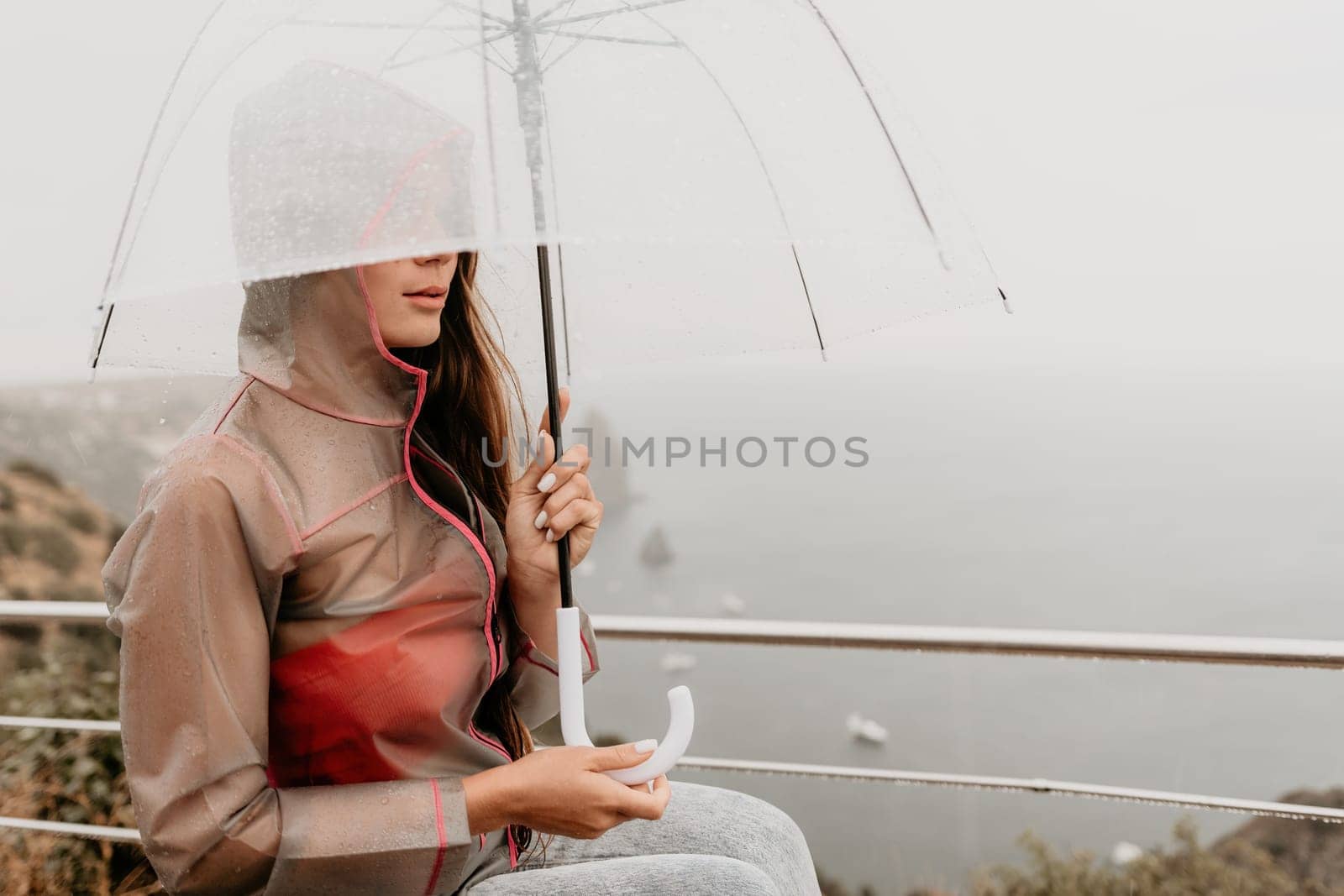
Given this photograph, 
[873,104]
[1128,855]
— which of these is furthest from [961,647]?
[1128,855]

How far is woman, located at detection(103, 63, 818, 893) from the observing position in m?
0.84

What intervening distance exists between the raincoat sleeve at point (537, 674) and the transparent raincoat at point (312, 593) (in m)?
0.16

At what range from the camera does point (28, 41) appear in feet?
3.06

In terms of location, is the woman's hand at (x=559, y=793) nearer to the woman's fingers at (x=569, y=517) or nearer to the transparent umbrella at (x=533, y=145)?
the transparent umbrella at (x=533, y=145)

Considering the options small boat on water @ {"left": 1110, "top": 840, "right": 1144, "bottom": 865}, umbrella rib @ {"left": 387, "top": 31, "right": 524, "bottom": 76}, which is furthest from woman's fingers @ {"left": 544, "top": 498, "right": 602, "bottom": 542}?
small boat on water @ {"left": 1110, "top": 840, "right": 1144, "bottom": 865}

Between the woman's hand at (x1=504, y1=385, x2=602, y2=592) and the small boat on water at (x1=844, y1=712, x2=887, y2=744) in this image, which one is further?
the small boat on water at (x1=844, y1=712, x2=887, y2=744)

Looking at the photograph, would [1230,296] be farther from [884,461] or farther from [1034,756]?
A: [1034,756]

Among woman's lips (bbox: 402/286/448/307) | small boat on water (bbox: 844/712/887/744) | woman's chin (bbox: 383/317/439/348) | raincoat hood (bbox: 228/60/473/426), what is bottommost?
small boat on water (bbox: 844/712/887/744)

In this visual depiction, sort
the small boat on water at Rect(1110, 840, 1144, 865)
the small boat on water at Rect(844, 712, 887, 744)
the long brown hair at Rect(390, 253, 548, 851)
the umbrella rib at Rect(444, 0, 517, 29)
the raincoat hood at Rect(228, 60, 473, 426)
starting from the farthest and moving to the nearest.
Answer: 1. the small boat on water at Rect(844, 712, 887, 744)
2. the small boat on water at Rect(1110, 840, 1144, 865)
3. the long brown hair at Rect(390, 253, 548, 851)
4. the umbrella rib at Rect(444, 0, 517, 29)
5. the raincoat hood at Rect(228, 60, 473, 426)

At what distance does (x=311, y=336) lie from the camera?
3.25 ft

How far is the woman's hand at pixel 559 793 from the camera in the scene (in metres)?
0.93

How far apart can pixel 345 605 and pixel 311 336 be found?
284mm

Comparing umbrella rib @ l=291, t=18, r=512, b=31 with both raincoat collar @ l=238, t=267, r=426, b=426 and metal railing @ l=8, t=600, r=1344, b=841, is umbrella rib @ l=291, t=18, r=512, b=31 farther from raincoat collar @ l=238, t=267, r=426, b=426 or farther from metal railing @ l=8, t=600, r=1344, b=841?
metal railing @ l=8, t=600, r=1344, b=841

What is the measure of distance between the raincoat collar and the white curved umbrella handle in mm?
334
